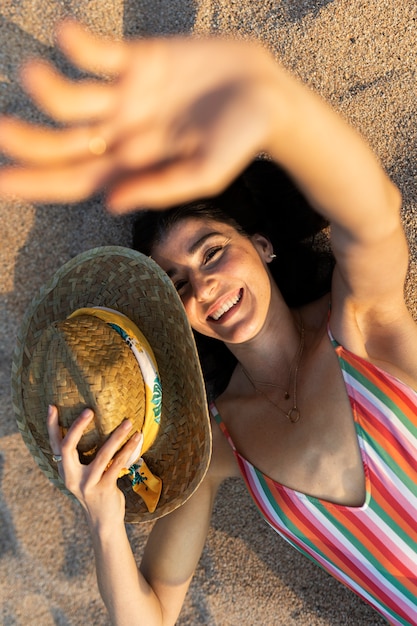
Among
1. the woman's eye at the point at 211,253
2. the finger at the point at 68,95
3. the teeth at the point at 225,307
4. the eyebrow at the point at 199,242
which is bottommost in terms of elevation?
the teeth at the point at 225,307

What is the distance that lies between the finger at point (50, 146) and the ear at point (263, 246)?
3.50 ft

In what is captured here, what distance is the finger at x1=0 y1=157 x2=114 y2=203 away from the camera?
0.73 m

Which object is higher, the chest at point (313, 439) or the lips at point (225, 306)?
the lips at point (225, 306)

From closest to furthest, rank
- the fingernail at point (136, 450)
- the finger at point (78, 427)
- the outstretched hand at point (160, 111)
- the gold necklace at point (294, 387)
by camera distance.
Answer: the outstretched hand at point (160, 111) < the finger at point (78, 427) < the fingernail at point (136, 450) < the gold necklace at point (294, 387)

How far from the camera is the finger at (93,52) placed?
0.66 m

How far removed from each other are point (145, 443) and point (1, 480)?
110cm

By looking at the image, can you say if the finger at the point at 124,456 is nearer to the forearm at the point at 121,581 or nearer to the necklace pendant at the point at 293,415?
the forearm at the point at 121,581

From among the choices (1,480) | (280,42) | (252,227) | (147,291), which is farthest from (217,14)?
(1,480)

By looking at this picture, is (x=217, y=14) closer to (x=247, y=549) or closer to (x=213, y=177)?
(x=213, y=177)

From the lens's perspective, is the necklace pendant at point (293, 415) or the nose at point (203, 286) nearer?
the nose at point (203, 286)

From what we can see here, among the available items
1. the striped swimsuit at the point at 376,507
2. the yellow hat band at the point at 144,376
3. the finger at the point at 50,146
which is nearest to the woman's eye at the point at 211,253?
the yellow hat band at the point at 144,376

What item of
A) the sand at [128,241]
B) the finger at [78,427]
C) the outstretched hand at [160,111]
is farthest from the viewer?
the sand at [128,241]

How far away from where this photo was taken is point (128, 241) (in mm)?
2104

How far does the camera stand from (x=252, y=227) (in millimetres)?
1893
